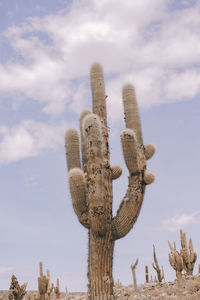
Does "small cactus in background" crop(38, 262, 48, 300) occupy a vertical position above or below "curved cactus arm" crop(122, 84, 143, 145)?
below

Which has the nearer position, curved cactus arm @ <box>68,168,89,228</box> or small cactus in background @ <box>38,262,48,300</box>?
Answer: curved cactus arm @ <box>68,168,89,228</box>

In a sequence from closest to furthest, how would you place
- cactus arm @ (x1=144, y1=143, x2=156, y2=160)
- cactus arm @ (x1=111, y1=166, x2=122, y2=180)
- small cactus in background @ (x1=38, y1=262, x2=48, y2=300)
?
1. cactus arm @ (x1=111, y1=166, x2=122, y2=180)
2. cactus arm @ (x1=144, y1=143, x2=156, y2=160)
3. small cactus in background @ (x1=38, y1=262, x2=48, y2=300)

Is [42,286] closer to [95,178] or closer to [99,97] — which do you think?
[95,178]

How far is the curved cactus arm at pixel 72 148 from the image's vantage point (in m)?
10.9

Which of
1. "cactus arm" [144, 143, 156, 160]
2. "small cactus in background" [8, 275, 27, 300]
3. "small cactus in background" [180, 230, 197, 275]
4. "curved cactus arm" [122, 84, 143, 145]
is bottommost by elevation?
A: "small cactus in background" [8, 275, 27, 300]

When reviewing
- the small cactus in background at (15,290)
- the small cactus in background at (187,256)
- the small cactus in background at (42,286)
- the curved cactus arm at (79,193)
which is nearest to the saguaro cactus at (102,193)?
the curved cactus arm at (79,193)

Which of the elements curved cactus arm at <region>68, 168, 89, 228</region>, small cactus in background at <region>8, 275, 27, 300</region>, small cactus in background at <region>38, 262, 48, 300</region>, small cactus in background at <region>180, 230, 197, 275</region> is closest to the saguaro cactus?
curved cactus arm at <region>68, 168, 89, 228</region>

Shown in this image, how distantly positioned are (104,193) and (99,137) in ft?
4.47

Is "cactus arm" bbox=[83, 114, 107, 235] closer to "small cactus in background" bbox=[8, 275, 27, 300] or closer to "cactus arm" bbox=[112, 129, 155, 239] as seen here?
"cactus arm" bbox=[112, 129, 155, 239]

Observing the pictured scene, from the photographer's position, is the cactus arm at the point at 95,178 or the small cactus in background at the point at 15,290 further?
the small cactus in background at the point at 15,290

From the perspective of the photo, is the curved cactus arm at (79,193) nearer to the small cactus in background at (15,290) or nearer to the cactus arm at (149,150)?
the cactus arm at (149,150)

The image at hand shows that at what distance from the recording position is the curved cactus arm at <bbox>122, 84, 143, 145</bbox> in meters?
11.0

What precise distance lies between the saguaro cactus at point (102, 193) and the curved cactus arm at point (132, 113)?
0.05 metres

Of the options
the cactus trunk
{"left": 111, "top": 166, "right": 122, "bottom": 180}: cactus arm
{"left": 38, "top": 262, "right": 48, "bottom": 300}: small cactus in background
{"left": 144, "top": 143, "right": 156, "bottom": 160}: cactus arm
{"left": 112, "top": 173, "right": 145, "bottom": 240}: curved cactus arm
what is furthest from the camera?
{"left": 38, "top": 262, "right": 48, "bottom": 300}: small cactus in background
